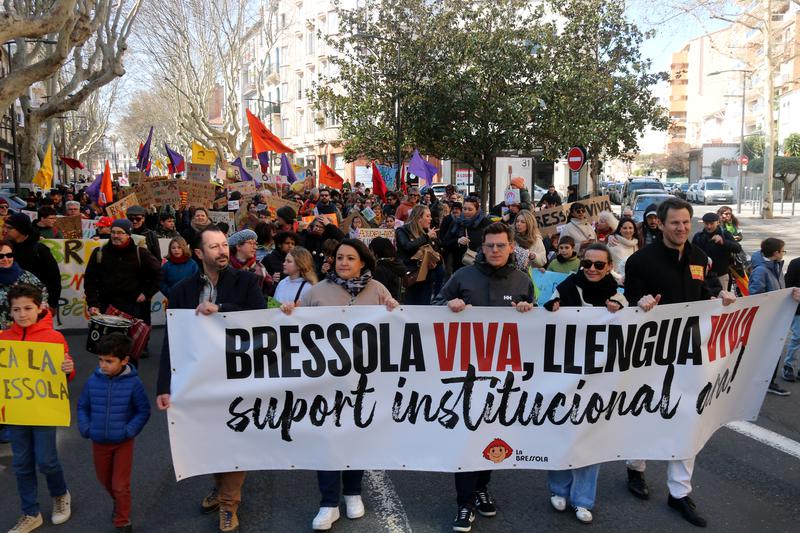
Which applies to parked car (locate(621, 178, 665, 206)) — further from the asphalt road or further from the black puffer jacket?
the black puffer jacket

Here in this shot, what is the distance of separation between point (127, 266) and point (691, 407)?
5333 millimetres

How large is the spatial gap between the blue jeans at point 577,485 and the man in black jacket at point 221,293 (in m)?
1.86

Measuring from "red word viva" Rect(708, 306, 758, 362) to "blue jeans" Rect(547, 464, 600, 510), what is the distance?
3.25 ft

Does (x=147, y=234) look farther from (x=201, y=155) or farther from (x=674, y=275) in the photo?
(x=201, y=155)

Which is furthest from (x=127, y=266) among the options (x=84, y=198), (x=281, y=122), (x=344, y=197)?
(x=281, y=122)

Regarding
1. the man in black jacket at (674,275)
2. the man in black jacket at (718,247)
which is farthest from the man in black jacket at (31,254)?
the man in black jacket at (718,247)

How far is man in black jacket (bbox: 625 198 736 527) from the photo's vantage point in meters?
4.57

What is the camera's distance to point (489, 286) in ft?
15.0

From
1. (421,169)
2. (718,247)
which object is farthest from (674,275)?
(421,169)

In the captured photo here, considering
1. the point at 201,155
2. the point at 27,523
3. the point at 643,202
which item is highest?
the point at 201,155

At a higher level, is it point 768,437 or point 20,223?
point 20,223

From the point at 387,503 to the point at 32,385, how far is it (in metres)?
2.18

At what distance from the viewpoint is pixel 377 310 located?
174 inches

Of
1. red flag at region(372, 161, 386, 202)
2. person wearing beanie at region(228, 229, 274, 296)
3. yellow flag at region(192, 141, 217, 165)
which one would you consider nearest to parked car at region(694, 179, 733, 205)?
red flag at region(372, 161, 386, 202)
